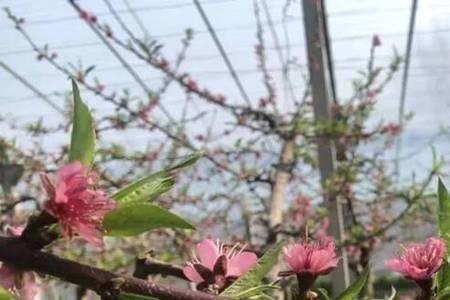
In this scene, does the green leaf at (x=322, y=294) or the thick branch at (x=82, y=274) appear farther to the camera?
the green leaf at (x=322, y=294)

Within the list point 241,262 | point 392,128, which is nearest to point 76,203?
point 241,262

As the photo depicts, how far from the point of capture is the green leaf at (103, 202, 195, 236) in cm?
60

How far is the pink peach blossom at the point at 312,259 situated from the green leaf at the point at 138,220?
13 cm

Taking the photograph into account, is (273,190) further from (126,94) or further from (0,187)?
(0,187)

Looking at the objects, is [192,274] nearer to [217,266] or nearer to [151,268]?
[217,266]

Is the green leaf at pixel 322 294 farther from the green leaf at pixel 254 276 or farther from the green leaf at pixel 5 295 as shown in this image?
the green leaf at pixel 5 295

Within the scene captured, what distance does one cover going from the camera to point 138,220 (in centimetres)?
61

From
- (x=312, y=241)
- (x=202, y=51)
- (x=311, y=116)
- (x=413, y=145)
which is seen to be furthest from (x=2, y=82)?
(x=312, y=241)

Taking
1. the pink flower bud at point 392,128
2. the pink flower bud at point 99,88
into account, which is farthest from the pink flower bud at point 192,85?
the pink flower bud at point 392,128

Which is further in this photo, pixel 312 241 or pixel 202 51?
pixel 202 51

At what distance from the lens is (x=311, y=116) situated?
4773mm

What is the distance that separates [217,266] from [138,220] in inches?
4.0

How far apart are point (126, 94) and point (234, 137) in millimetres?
1057

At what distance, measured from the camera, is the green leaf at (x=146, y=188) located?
0.64 metres
